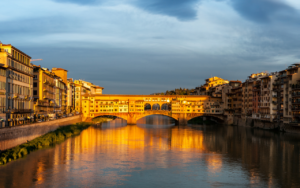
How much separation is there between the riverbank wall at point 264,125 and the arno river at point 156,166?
1212cm

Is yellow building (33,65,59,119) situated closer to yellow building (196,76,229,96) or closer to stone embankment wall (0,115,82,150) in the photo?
stone embankment wall (0,115,82,150)

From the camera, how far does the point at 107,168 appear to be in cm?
2925

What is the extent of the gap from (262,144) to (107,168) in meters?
24.7

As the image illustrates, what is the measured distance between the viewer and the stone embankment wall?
94.0ft

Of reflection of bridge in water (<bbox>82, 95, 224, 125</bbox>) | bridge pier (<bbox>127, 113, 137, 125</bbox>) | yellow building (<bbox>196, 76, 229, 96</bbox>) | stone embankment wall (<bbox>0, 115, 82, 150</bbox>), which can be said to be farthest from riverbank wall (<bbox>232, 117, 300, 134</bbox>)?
stone embankment wall (<bbox>0, 115, 82, 150</bbox>)

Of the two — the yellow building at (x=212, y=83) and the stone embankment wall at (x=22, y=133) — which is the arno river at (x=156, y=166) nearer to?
the stone embankment wall at (x=22, y=133)

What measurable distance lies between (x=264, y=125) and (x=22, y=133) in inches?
1895

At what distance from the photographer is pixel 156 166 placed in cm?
3036

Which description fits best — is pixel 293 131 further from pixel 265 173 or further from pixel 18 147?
pixel 18 147

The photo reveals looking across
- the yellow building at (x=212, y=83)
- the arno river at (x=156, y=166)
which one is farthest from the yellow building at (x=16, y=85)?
the yellow building at (x=212, y=83)

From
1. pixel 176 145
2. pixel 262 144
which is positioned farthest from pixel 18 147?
pixel 262 144

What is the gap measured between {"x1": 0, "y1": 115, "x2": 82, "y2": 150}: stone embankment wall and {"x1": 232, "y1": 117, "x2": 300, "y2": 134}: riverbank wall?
3810 centimetres

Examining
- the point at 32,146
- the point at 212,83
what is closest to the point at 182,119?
the point at 212,83

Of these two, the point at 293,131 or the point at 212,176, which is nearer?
the point at 212,176
